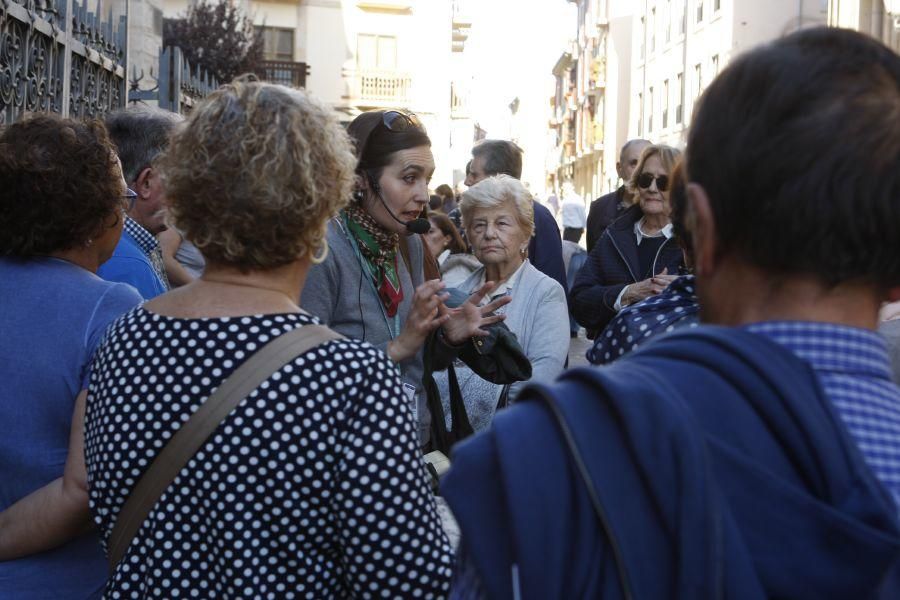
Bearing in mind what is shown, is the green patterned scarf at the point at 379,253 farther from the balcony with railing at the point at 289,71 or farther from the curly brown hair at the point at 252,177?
the balcony with railing at the point at 289,71

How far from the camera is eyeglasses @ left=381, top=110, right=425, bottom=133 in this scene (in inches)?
144

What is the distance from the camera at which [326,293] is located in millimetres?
3330

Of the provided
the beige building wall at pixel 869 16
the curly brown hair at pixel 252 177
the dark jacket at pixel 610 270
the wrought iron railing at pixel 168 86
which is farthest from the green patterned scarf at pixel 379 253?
the beige building wall at pixel 869 16

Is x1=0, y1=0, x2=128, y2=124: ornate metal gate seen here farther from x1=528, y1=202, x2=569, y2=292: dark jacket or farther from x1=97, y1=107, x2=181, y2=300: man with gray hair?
x1=528, y1=202, x2=569, y2=292: dark jacket

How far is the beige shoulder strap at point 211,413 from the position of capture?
6.22 feet

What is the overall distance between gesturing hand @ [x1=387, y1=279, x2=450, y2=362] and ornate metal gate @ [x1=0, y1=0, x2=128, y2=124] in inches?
95.5

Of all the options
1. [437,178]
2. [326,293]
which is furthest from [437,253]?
[437,178]

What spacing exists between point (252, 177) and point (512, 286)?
307 cm

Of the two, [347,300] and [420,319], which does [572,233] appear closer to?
[347,300]

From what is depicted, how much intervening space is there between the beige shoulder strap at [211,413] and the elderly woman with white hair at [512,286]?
99.0 inches

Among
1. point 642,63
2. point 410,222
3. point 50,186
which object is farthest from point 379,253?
point 642,63

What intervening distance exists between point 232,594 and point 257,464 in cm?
23

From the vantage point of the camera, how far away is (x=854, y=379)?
130 centimetres

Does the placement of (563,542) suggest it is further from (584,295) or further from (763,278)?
(584,295)
